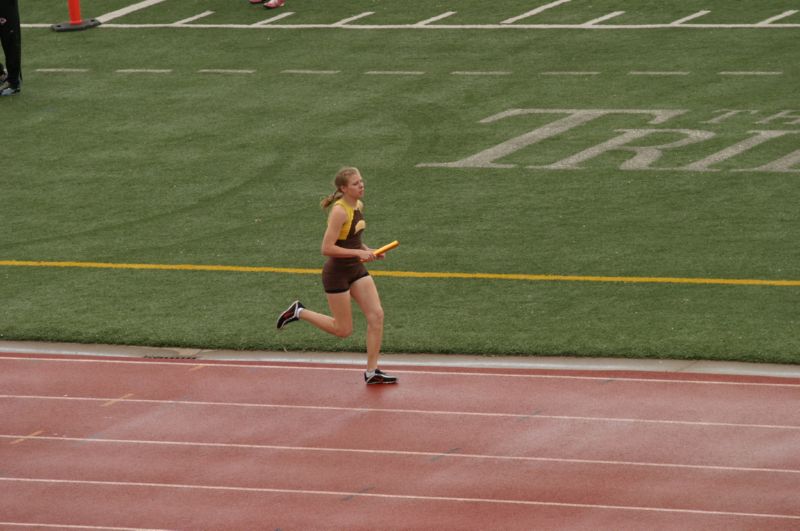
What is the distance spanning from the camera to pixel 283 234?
17500mm

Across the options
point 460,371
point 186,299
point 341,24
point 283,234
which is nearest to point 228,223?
point 283,234

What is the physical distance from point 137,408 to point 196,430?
2.62 feet

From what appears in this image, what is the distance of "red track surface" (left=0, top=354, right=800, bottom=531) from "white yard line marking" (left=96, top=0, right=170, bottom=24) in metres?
17.3

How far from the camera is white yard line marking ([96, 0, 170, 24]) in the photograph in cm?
2991

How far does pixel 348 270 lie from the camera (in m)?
12.4

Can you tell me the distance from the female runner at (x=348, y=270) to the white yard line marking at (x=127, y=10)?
1843 cm

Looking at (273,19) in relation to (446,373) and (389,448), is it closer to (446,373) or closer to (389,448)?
(446,373)

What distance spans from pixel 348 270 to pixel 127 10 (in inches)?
765

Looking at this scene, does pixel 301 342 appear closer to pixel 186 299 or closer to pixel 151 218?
pixel 186 299

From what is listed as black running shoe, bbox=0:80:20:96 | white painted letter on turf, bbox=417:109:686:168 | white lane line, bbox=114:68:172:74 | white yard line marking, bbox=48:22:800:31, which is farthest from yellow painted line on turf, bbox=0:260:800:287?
white yard line marking, bbox=48:22:800:31

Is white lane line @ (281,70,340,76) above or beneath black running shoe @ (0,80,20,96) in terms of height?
above

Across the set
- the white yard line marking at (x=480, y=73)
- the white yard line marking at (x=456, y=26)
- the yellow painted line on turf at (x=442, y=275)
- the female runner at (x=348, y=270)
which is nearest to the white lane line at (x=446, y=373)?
the female runner at (x=348, y=270)

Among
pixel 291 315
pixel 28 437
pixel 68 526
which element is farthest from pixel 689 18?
pixel 68 526

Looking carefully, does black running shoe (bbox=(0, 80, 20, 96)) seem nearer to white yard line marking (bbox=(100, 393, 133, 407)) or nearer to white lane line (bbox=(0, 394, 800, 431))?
white lane line (bbox=(0, 394, 800, 431))
